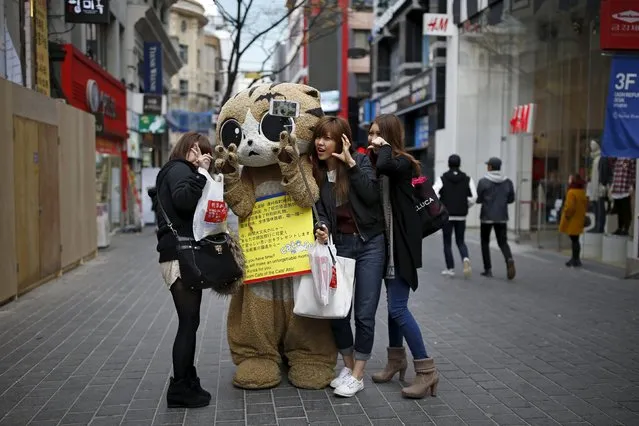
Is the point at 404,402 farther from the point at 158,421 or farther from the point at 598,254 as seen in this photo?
the point at 598,254

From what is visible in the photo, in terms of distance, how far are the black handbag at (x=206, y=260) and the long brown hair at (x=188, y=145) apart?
1.11 ft

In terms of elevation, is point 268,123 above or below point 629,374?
above

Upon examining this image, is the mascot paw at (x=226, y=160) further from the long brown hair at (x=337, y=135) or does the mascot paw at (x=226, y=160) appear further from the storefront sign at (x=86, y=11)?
the storefront sign at (x=86, y=11)

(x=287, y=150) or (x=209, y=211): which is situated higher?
(x=287, y=150)

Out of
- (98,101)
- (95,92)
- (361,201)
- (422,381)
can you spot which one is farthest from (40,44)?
(422,381)

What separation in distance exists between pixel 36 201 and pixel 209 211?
6144 mm

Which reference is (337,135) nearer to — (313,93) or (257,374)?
(313,93)

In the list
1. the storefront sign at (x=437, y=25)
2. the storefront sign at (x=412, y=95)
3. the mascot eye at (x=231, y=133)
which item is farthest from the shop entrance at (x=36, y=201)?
the storefront sign at (x=412, y=95)

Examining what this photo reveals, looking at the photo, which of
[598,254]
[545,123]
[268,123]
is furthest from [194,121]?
[268,123]

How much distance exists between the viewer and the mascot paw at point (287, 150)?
486cm

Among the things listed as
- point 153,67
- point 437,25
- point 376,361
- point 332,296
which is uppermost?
point 437,25

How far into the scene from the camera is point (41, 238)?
32.4ft

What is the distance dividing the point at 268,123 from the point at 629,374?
3.55 meters

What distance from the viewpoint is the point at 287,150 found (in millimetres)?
4867
